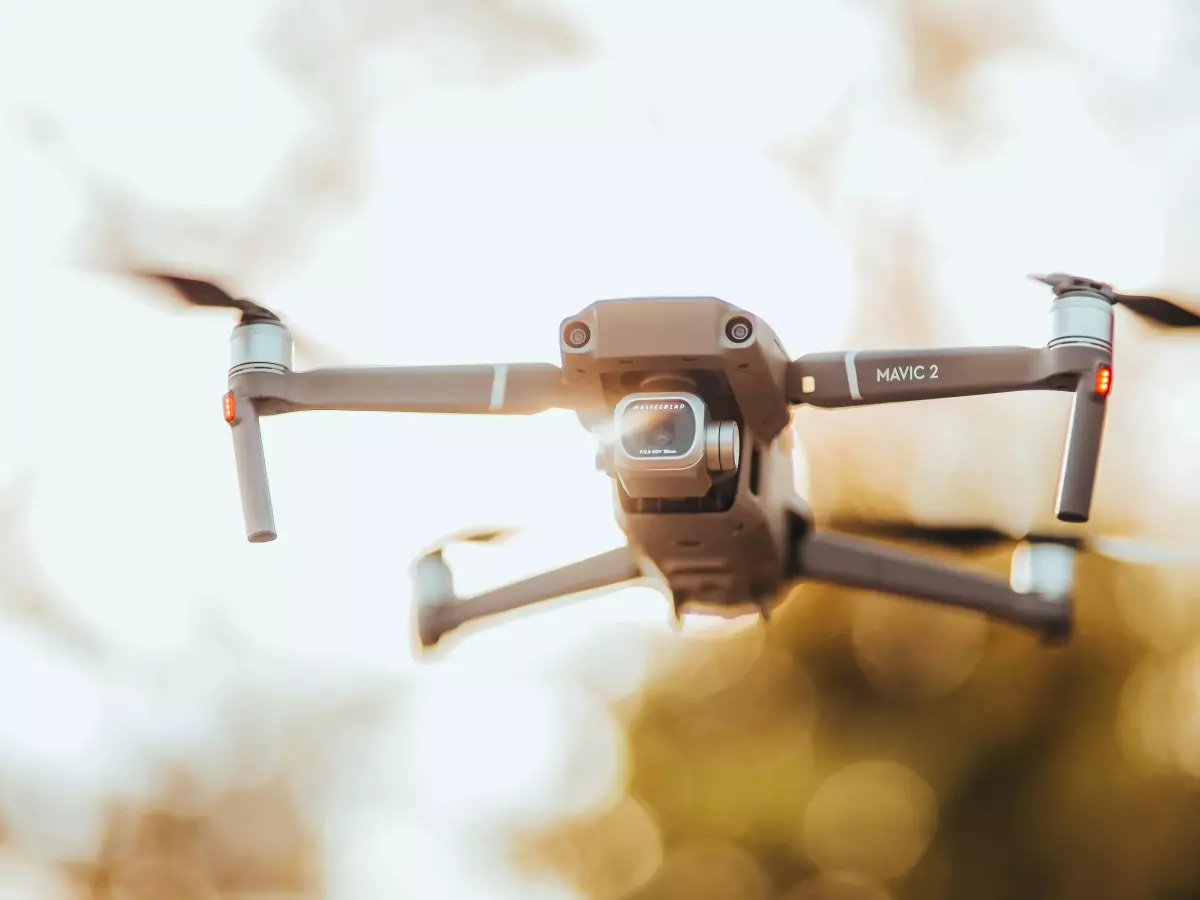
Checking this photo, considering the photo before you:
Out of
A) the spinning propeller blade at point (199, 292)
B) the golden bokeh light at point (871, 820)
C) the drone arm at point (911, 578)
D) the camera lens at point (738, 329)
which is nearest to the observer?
the camera lens at point (738, 329)

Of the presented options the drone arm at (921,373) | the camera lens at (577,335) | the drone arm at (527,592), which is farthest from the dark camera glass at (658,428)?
the drone arm at (527,592)

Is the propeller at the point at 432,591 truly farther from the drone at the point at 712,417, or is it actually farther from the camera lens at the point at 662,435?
the camera lens at the point at 662,435

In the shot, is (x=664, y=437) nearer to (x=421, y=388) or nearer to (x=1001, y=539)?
(x=421, y=388)

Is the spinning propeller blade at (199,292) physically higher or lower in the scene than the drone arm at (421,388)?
higher

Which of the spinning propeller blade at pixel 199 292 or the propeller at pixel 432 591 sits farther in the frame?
the propeller at pixel 432 591

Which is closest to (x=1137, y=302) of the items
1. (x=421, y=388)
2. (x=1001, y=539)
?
(x=1001, y=539)

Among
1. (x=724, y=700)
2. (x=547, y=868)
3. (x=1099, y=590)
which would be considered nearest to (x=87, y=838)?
(x=547, y=868)

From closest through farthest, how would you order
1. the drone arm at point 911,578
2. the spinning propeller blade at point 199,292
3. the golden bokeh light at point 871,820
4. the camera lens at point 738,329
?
the camera lens at point 738,329
the spinning propeller blade at point 199,292
the drone arm at point 911,578
the golden bokeh light at point 871,820

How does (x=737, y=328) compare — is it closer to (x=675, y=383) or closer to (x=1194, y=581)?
(x=675, y=383)
